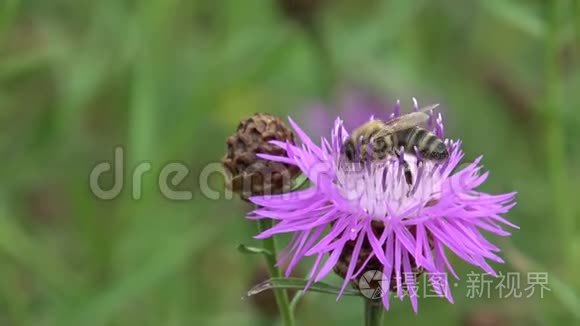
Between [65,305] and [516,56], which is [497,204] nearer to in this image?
→ [65,305]

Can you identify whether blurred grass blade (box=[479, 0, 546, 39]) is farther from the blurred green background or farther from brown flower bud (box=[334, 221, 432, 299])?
brown flower bud (box=[334, 221, 432, 299])

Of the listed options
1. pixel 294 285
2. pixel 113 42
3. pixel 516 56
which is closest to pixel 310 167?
pixel 294 285

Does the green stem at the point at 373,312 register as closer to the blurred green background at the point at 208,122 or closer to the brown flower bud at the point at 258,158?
the brown flower bud at the point at 258,158

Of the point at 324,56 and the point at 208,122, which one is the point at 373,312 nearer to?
the point at 324,56

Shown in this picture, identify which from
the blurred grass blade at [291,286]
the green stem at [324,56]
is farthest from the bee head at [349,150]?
the green stem at [324,56]

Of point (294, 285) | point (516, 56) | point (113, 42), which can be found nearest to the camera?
point (294, 285)

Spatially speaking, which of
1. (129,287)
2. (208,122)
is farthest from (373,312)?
(208,122)
